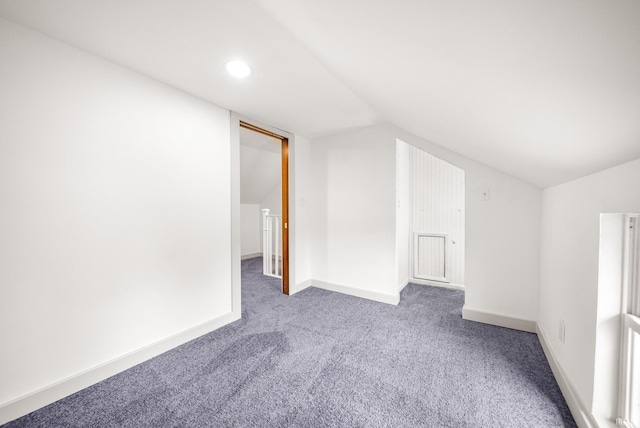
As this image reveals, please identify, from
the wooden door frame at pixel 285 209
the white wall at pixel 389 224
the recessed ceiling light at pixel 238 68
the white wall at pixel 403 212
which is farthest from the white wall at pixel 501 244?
the recessed ceiling light at pixel 238 68

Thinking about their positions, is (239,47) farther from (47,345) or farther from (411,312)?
(411,312)

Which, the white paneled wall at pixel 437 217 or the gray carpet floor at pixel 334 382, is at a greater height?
the white paneled wall at pixel 437 217

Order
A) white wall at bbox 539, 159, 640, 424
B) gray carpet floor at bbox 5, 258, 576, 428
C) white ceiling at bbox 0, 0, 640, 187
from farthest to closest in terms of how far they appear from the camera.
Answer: gray carpet floor at bbox 5, 258, 576, 428 < white wall at bbox 539, 159, 640, 424 < white ceiling at bbox 0, 0, 640, 187

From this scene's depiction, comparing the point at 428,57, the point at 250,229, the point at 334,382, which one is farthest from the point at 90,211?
the point at 250,229

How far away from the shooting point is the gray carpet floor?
1.30 m

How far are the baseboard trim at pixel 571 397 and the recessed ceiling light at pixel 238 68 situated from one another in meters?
2.65

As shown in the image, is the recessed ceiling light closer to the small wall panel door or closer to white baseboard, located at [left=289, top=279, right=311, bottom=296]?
white baseboard, located at [left=289, top=279, right=311, bottom=296]

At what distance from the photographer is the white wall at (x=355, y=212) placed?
2908 millimetres

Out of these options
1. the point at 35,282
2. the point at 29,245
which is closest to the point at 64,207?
the point at 29,245

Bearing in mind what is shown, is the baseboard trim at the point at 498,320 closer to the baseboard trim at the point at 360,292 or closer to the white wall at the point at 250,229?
the baseboard trim at the point at 360,292

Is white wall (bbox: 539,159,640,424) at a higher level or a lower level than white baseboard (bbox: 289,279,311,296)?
higher

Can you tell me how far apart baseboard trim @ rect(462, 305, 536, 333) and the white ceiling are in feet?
4.29

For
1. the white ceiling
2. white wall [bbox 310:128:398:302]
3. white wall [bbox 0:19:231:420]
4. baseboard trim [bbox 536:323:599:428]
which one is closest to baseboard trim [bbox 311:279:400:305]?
white wall [bbox 310:128:398:302]

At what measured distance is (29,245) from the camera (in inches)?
53.2
